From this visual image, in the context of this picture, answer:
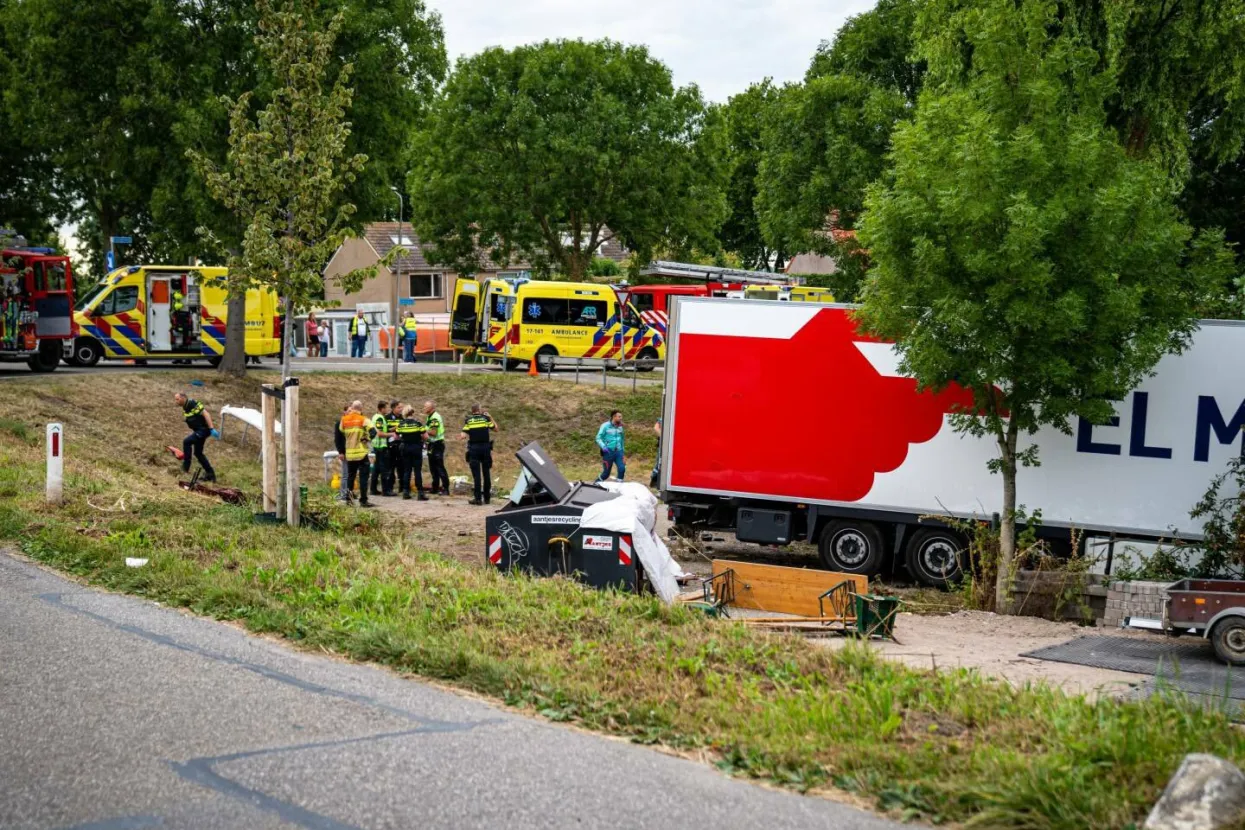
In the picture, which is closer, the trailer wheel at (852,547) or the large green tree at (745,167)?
the trailer wheel at (852,547)

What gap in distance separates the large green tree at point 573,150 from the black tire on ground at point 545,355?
13.8 m

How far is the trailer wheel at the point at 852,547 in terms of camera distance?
1748 cm

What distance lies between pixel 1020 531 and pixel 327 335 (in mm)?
42566

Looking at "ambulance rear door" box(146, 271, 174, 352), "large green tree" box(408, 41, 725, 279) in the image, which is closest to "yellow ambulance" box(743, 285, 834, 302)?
"large green tree" box(408, 41, 725, 279)

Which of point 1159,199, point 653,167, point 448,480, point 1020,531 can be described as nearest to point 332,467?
point 448,480

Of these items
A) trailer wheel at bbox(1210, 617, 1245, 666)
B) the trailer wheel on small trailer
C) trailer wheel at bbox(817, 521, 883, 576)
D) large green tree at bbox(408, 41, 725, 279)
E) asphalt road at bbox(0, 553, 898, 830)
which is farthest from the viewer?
large green tree at bbox(408, 41, 725, 279)

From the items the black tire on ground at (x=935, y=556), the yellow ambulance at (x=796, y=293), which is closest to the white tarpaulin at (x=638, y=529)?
the black tire on ground at (x=935, y=556)

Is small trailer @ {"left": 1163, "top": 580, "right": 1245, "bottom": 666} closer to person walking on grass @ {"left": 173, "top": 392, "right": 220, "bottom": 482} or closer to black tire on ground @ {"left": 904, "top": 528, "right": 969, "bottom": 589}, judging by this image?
black tire on ground @ {"left": 904, "top": 528, "right": 969, "bottom": 589}

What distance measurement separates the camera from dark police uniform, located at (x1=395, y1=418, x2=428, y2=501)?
23.4 metres

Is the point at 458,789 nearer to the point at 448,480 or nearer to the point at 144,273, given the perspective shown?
the point at 448,480

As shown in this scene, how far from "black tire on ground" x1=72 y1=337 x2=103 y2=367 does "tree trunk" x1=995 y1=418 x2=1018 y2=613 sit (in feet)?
80.9

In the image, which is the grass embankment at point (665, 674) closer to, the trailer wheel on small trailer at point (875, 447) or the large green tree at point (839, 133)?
the trailer wheel on small trailer at point (875, 447)

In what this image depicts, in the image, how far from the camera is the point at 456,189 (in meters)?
53.1

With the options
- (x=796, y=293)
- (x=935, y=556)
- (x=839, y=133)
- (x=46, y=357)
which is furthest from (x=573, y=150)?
(x=935, y=556)
